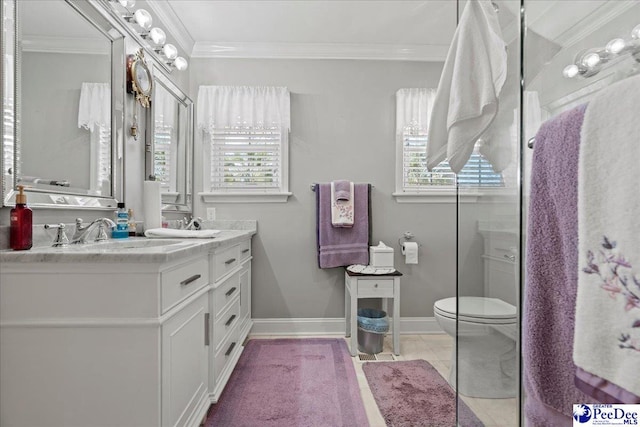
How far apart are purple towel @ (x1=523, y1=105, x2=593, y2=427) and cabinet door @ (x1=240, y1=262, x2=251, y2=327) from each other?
1859 millimetres

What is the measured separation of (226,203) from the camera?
8.50 ft

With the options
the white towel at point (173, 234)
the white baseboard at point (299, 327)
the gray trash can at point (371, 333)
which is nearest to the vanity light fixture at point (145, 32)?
the white towel at point (173, 234)

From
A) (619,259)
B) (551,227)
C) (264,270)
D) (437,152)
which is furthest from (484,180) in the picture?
→ (264,270)

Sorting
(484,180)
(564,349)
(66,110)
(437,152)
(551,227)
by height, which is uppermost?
(66,110)

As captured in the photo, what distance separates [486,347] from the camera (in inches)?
46.5

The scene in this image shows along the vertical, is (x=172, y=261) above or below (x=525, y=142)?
below

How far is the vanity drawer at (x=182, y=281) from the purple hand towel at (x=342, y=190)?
1313 mm

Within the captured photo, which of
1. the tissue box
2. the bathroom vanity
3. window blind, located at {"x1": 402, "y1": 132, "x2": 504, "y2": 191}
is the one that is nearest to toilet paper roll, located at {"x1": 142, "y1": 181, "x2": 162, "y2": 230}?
the bathroom vanity

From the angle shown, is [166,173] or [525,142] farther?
[166,173]

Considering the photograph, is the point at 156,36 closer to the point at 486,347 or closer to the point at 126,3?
the point at 126,3

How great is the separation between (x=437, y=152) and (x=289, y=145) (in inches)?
63.7

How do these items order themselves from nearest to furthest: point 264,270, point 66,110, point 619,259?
point 619,259, point 66,110, point 264,270

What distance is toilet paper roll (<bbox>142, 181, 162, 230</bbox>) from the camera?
1.77m

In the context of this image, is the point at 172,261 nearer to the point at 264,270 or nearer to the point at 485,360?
the point at 485,360
